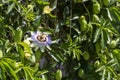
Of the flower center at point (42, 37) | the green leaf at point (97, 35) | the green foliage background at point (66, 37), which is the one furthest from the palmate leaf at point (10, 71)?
the green leaf at point (97, 35)

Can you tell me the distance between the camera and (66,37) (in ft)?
5.81

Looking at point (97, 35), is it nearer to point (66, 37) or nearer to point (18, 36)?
point (66, 37)

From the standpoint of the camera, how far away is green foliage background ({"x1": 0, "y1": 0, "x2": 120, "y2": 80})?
1538mm

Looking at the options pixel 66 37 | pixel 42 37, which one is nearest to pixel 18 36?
pixel 42 37

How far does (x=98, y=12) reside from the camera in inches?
69.5

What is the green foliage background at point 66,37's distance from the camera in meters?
1.54

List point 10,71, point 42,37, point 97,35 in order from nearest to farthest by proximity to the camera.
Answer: point 10,71
point 42,37
point 97,35

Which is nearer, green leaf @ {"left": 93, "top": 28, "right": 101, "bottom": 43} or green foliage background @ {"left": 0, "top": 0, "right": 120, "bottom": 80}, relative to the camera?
green foliage background @ {"left": 0, "top": 0, "right": 120, "bottom": 80}

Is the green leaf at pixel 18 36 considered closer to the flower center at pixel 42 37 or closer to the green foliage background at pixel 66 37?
the green foliage background at pixel 66 37

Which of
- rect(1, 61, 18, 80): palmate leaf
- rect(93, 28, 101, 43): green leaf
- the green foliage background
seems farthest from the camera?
rect(93, 28, 101, 43): green leaf

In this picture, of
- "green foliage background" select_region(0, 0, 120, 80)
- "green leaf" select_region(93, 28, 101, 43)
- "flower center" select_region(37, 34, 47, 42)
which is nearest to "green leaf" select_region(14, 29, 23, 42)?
"green foliage background" select_region(0, 0, 120, 80)

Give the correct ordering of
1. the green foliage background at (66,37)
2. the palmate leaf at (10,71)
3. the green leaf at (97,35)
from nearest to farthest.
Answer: the palmate leaf at (10,71) < the green foliage background at (66,37) < the green leaf at (97,35)

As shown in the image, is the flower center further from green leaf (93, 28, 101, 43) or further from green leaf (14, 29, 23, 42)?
green leaf (93, 28, 101, 43)

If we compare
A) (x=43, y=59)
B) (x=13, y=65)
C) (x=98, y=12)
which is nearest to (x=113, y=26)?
(x=98, y=12)
